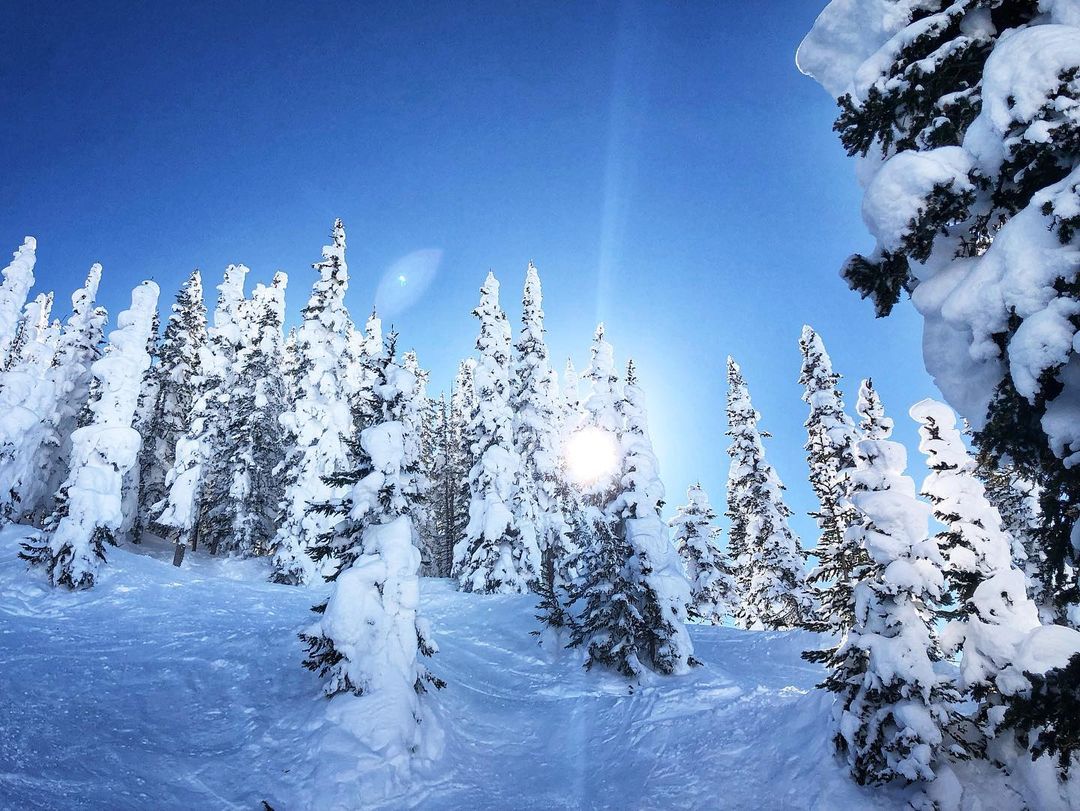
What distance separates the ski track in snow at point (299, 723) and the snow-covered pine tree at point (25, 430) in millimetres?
7720

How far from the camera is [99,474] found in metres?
19.5

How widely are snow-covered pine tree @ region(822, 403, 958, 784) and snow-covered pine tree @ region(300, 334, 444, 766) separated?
804 centimetres

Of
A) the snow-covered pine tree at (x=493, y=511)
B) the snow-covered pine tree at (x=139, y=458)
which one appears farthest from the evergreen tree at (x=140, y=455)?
the snow-covered pine tree at (x=493, y=511)

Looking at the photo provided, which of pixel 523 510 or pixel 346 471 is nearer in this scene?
pixel 346 471

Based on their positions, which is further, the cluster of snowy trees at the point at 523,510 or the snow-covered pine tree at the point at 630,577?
the snow-covered pine tree at the point at 630,577

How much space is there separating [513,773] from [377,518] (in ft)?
20.8

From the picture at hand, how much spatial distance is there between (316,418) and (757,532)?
24790mm

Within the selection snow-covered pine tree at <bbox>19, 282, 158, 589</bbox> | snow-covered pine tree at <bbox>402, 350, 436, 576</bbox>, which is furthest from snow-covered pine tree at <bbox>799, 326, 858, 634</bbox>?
snow-covered pine tree at <bbox>19, 282, 158, 589</bbox>

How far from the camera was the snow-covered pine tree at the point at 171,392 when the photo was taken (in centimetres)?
3488

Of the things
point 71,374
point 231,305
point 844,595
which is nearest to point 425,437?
point 231,305

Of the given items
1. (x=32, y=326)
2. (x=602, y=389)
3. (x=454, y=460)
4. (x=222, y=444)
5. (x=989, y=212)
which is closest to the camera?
(x=989, y=212)

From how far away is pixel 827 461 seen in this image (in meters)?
24.5

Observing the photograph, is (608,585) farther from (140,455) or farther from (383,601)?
(140,455)

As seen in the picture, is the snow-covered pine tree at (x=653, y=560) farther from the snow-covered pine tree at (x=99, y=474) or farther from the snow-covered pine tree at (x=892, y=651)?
the snow-covered pine tree at (x=99, y=474)
